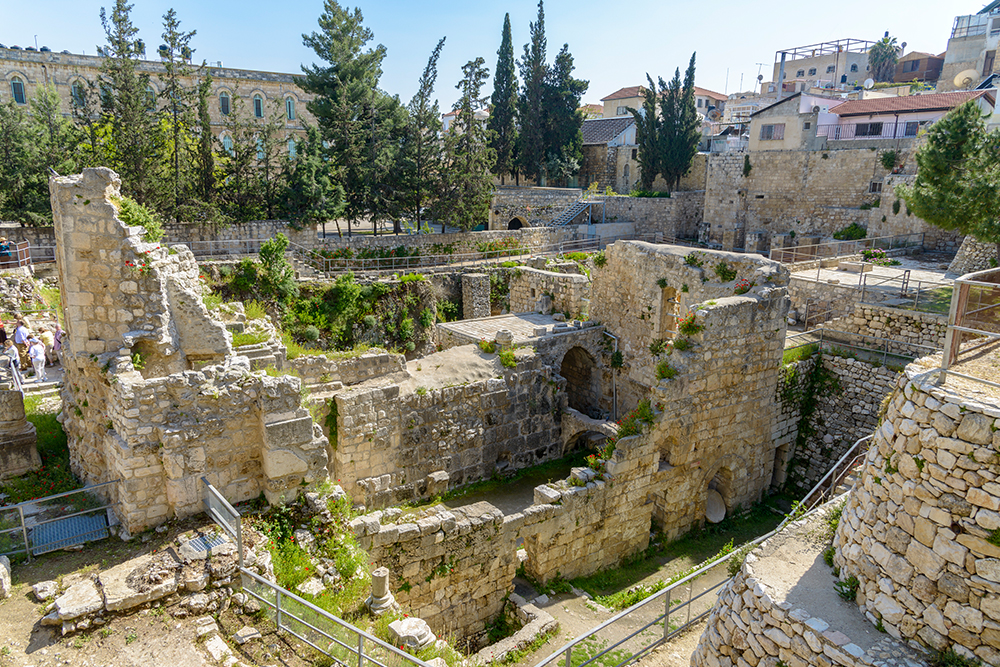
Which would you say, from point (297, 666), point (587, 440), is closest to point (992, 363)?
point (297, 666)

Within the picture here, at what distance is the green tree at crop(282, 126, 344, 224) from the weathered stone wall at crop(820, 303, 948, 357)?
21011mm

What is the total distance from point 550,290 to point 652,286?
4685mm

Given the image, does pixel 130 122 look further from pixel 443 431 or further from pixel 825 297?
pixel 825 297

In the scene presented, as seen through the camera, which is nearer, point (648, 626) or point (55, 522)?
point (55, 522)

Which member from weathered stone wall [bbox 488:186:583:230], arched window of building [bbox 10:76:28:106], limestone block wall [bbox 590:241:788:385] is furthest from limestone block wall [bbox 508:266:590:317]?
arched window of building [bbox 10:76:28:106]

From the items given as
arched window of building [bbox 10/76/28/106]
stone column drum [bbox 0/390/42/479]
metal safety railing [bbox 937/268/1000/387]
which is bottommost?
stone column drum [bbox 0/390/42/479]

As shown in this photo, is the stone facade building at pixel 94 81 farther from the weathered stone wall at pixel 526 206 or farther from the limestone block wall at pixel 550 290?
the limestone block wall at pixel 550 290

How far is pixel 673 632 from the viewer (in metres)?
8.55

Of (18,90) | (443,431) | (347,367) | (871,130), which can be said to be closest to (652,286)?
(443,431)

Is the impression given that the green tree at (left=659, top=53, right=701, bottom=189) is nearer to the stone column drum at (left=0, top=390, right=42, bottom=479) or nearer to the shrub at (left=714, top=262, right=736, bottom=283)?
the shrub at (left=714, top=262, right=736, bottom=283)

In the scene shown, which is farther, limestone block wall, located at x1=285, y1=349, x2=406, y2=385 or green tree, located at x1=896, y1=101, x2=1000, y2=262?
green tree, located at x1=896, y1=101, x2=1000, y2=262

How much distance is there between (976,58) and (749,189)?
2624cm

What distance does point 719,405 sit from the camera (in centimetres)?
1270

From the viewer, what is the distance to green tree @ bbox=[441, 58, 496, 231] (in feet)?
107
